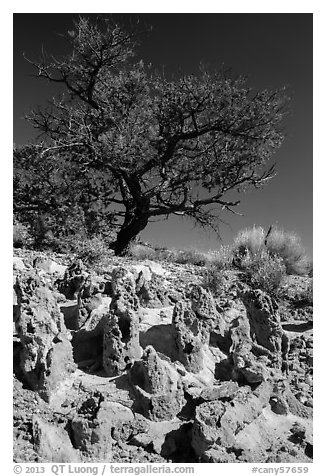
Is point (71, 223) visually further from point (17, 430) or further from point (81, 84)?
point (17, 430)

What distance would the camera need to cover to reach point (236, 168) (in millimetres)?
11336

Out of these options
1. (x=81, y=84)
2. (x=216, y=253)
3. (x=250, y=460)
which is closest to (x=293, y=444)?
(x=250, y=460)

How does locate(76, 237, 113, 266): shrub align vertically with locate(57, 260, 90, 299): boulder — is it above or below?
above

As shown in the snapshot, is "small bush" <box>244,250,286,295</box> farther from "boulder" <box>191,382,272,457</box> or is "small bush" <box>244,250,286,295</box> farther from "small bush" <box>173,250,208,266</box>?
"boulder" <box>191,382,272,457</box>

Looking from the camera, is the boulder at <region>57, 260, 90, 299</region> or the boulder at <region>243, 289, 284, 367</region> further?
the boulder at <region>57, 260, 90, 299</region>

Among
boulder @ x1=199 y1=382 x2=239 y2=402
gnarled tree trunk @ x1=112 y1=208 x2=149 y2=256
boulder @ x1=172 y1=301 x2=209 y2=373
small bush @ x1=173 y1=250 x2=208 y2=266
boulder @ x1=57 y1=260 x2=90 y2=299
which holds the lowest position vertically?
boulder @ x1=199 y1=382 x2=239 y2=402

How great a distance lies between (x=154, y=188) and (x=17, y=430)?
28.5 ft

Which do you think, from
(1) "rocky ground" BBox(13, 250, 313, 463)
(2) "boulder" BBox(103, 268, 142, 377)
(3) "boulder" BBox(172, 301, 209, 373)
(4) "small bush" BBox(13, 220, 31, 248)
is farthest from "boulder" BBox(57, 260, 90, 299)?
(4) "small bush" BBox(13, 220, 31, 248)

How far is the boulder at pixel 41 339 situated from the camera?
3004 millimetres

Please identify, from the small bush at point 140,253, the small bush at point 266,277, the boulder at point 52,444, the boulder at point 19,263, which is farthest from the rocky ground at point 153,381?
the small bush at point 140,253

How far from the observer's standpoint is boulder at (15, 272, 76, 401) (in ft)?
9.86

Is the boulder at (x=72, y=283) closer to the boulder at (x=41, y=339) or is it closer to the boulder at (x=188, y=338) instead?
the boulder at (x=41, y=339)

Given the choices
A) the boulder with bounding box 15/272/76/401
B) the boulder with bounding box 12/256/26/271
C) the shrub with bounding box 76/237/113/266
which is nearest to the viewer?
the boulder with bounding box 15/272/76/401
